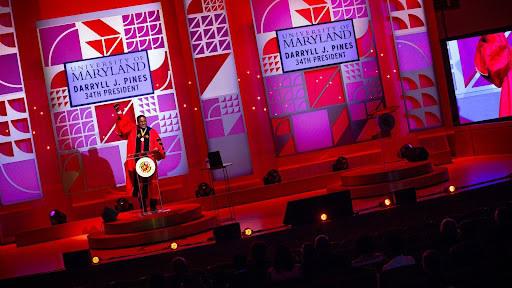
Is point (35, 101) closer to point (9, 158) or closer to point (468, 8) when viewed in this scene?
point (9, 158)

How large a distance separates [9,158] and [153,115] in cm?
266

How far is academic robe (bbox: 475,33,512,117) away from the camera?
15352 millimetres

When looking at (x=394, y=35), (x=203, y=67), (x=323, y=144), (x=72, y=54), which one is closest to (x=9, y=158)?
(x=72, y=54)

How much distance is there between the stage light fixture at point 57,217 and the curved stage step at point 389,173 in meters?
4.83

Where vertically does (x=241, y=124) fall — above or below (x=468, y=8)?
below

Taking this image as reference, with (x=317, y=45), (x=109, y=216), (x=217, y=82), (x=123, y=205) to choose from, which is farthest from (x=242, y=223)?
(x=317, y=45)

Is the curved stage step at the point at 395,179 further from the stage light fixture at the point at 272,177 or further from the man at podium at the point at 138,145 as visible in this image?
the man at podium at the point at 138,145

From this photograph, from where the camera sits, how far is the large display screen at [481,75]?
1543 centimetres

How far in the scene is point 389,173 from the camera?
13.7 metres

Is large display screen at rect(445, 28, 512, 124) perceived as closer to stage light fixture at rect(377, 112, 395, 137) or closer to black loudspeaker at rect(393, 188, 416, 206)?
stage light fixture at rect(377, 112, 395, 137)

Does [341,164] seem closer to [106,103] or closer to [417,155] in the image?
[417,155]

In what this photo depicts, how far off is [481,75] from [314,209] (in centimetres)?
594

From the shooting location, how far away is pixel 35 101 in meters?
15.6

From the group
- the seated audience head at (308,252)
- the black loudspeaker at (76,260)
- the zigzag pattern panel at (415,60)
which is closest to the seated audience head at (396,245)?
the seated audience head at (308,252)
